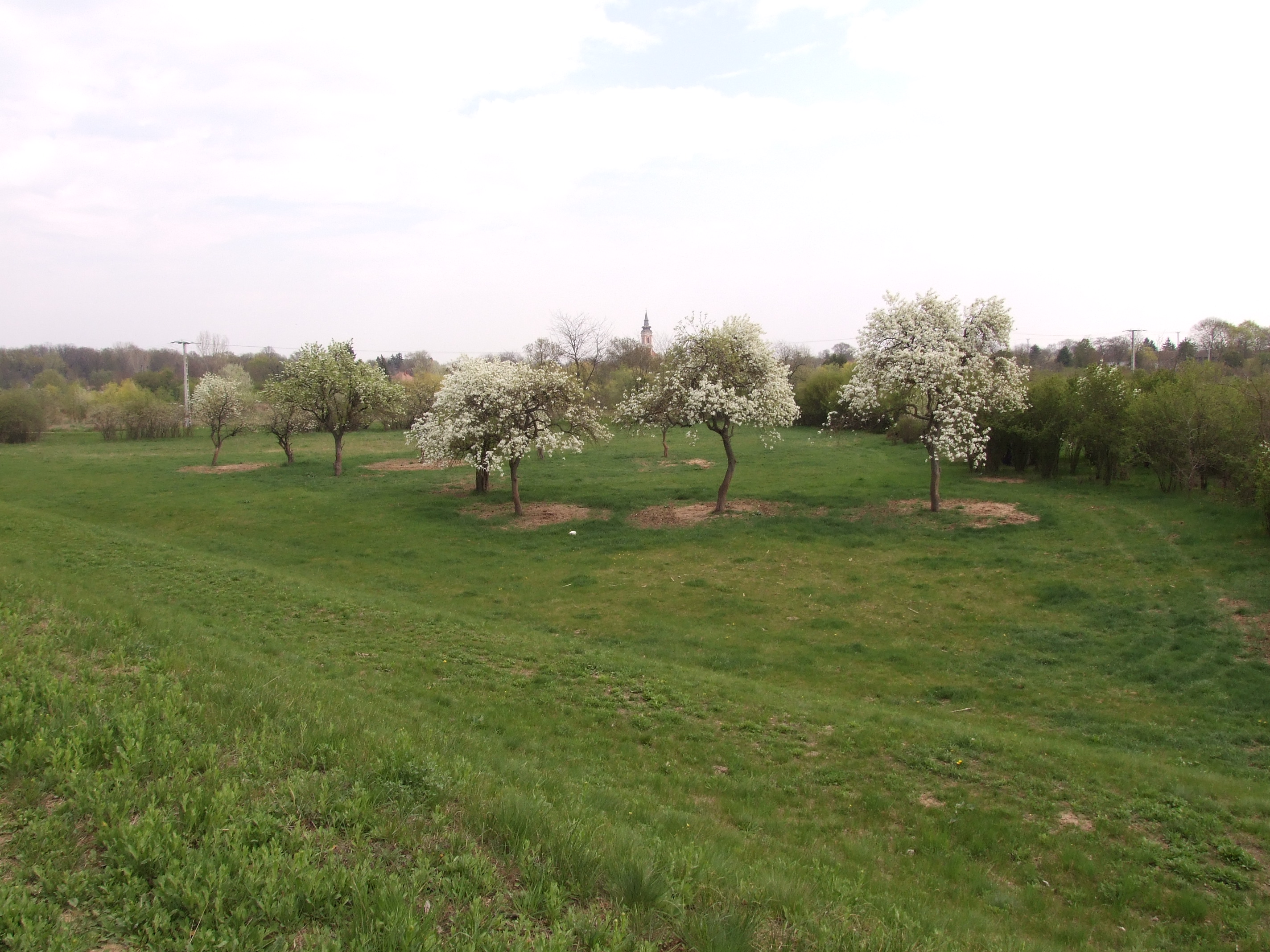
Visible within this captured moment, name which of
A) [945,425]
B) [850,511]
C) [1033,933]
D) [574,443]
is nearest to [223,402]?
[574,443]

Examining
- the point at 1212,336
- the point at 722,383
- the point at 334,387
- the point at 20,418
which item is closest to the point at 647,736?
the point at 722,383

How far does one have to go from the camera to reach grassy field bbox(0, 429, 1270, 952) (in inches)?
167

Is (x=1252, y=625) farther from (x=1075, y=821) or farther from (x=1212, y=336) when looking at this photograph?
(x=1212, y=336)

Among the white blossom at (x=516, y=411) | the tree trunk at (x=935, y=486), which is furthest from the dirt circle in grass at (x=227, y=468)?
the tree trunk at (x=935, y=486)

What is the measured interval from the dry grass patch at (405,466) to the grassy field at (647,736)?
14201 millimetres

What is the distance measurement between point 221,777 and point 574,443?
19.7 m

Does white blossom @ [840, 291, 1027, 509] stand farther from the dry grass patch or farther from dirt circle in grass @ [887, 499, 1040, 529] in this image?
the dry grass patch

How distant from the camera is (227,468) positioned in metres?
38.0

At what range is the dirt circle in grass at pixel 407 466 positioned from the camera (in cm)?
3719

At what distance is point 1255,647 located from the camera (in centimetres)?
1230

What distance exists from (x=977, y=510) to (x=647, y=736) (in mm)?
19049

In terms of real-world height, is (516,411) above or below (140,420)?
below

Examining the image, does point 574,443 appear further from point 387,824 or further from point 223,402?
point 223,402

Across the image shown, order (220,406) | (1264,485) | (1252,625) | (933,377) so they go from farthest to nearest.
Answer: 1. (220,406)
2. (933,377)
3. (1264,485)
4. (1252,625)
